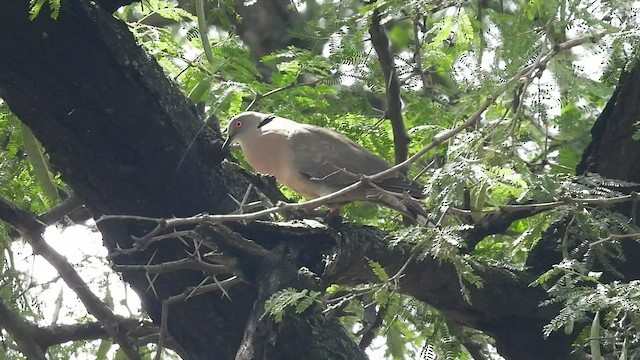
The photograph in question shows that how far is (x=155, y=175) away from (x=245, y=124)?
142 centimetres

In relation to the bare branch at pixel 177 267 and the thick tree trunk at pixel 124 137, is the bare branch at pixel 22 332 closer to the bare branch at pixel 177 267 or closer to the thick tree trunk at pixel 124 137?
the thick tree trunk at pixel 124 137

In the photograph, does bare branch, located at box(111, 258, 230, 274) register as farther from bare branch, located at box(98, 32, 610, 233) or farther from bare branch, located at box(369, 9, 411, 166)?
bare branch, located at box(369, 9, 411, 166)

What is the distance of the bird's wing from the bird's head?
23cm

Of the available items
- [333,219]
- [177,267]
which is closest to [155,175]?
[177,267]

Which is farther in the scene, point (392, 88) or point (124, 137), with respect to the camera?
point (392, 88)

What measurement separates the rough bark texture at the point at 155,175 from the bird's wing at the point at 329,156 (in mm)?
980

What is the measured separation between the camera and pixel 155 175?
4129mm

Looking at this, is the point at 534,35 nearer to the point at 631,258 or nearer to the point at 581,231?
the point at 581,231

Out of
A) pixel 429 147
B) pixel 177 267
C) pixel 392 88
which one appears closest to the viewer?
pixel 429 147

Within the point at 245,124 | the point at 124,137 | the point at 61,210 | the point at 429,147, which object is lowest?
the point at 429,147

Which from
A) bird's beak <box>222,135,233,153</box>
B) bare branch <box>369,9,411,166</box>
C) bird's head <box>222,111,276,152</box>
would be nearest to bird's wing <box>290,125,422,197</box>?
bird's head <box>222,111,276,152</box>

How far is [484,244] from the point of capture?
5707 millimetres

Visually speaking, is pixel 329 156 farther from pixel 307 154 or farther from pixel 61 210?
pixel 61 210

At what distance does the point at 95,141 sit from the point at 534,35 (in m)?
1.78
